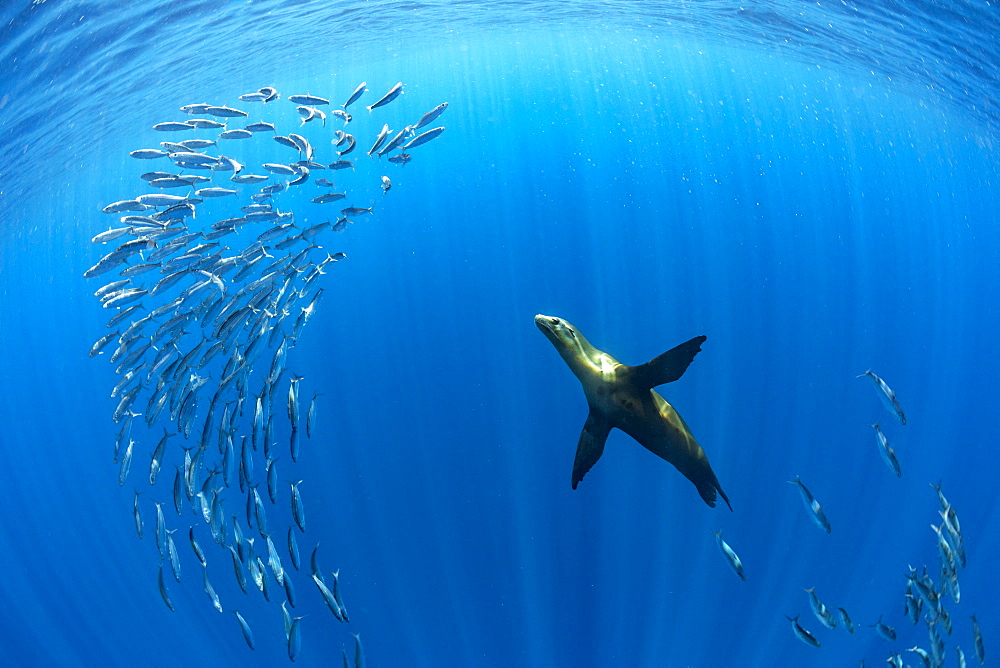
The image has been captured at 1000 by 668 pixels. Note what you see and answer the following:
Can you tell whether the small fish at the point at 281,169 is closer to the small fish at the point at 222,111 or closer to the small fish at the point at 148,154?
the small fish at the point at 222,111

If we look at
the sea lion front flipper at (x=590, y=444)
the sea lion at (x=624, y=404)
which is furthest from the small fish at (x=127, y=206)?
the sea lion front flipper at (x=590, y=444)

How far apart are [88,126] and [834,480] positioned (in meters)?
30.2

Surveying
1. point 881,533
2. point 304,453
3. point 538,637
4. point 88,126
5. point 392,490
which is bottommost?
point 881,533

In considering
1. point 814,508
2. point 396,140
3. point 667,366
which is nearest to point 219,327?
point 396,140

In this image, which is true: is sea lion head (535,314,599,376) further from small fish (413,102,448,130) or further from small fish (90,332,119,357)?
small fish (90,332,119,357)

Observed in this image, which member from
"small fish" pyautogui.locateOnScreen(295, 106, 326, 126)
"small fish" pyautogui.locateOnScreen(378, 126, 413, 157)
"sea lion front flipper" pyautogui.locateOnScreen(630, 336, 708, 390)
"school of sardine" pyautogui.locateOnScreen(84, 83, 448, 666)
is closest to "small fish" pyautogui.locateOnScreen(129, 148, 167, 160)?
"school of sardine" pyautogui.locateOnScreen(84, 83, 448, 666)

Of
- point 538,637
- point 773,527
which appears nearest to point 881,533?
point 773,527

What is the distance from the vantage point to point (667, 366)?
4.27 metres

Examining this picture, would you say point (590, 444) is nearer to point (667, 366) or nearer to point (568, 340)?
point (568, 340)

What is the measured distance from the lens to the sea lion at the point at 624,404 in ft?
15.0

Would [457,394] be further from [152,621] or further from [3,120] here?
[3,120]

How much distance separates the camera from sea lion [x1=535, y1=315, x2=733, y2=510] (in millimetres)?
4574

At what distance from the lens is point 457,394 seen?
2139 centimetres

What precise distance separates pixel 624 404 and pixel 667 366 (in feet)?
1.88
